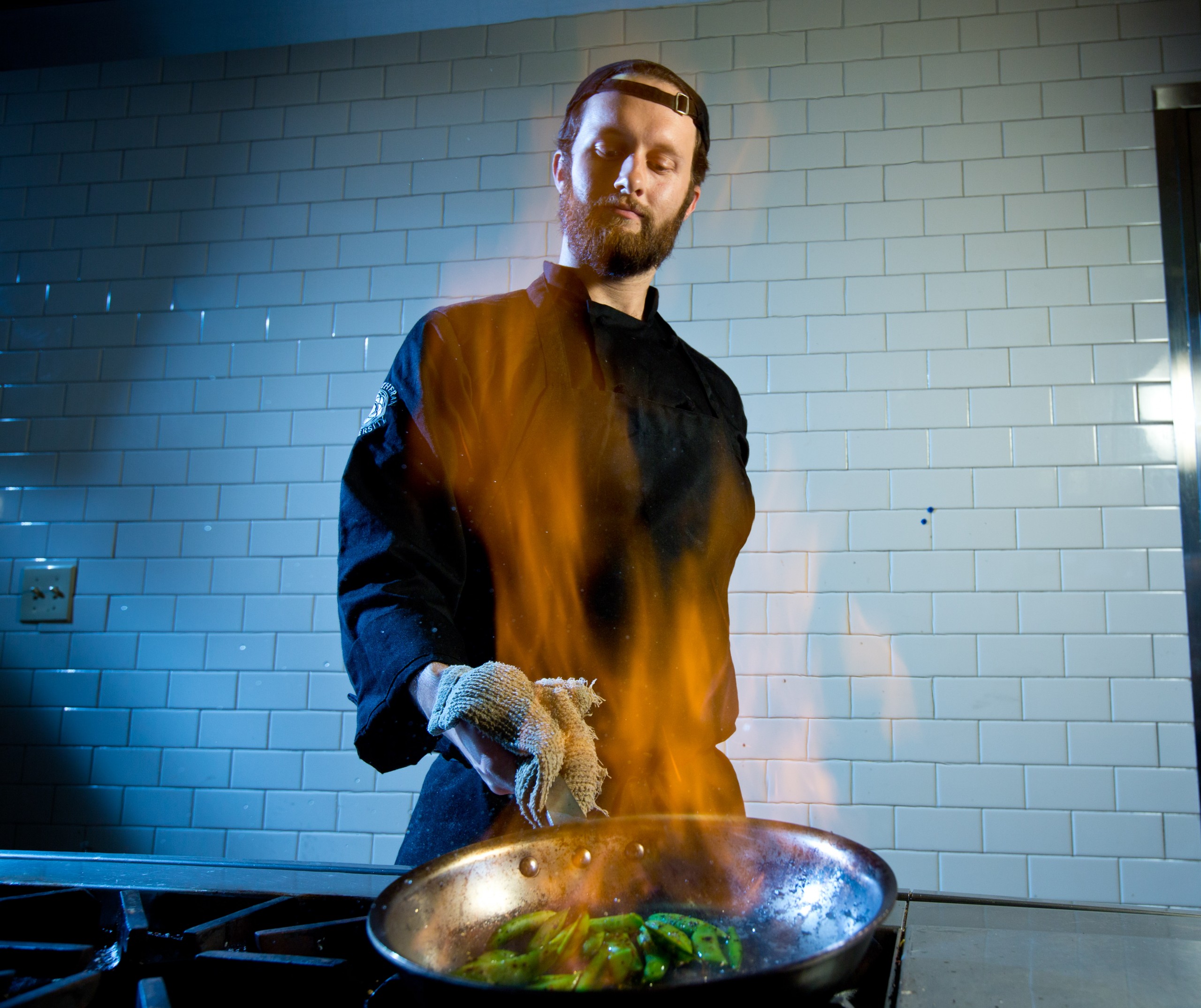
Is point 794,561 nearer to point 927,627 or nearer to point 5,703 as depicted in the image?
point 927,627

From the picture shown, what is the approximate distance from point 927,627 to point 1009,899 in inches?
65.4

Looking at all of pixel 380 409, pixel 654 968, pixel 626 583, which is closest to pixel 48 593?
pixel 380 409

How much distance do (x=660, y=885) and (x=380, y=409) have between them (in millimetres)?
789

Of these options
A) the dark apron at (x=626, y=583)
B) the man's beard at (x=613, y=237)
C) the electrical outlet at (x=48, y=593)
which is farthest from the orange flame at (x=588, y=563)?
the electrical outlet at (x=48, y=593)

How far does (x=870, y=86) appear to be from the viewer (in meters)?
2.58

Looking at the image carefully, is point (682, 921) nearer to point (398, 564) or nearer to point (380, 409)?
point (398, 564)

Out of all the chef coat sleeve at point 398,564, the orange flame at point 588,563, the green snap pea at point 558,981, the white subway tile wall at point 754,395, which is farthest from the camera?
the white subway tile wall at point 754,395

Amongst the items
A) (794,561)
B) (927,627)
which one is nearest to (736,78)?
(794,561)

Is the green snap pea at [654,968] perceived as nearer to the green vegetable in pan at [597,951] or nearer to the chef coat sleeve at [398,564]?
the green vegetable in pan at [597,951]

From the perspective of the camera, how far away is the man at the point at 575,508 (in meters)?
1.11

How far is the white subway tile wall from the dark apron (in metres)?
1.12

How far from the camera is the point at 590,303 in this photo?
1.39 meters

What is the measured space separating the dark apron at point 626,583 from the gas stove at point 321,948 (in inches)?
10.4

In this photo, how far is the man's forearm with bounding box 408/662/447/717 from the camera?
95 centimetres
